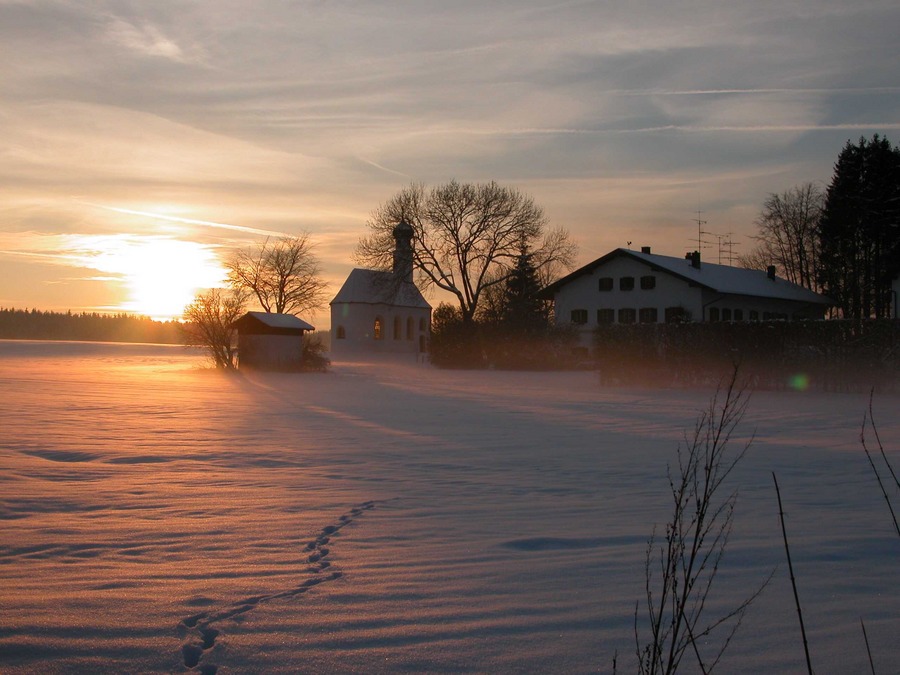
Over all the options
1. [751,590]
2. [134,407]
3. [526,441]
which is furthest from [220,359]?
[751,590]

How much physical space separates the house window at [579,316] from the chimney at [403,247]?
11.4 m

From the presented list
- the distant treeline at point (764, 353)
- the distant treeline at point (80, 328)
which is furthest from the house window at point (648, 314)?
the distant treeline at point (80, 328)

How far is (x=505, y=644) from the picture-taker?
423 cm

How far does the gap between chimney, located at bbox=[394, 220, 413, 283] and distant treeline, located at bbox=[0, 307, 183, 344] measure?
81248 millimetres

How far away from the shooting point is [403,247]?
167 ft

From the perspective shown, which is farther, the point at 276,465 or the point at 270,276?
the point at 270,276

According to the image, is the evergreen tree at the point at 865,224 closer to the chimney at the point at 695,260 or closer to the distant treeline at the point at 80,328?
the chimney at the point at 695,260

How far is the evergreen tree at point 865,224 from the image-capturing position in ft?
165

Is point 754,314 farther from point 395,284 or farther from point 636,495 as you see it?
point 636,495

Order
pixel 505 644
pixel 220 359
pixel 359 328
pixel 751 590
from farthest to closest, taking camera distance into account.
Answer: pixel 359 328 < pixel 220 359 < pixel 751 590 < pixel 505 644

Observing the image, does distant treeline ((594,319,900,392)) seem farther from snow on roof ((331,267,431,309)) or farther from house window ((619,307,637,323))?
snow on roof ((331,267,431,309))

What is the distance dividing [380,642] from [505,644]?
64cm

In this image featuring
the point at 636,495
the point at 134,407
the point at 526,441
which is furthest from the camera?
the point at 134,407

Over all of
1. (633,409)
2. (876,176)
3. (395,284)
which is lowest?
(633,409)
